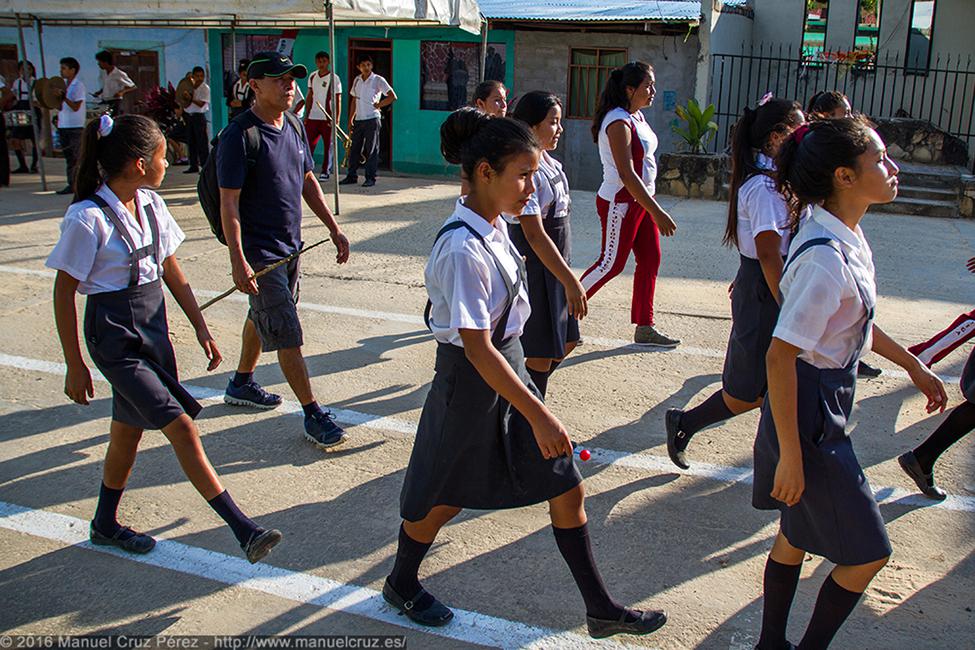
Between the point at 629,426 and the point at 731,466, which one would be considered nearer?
the point at 731,466

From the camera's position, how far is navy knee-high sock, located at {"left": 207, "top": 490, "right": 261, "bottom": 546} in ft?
10.5

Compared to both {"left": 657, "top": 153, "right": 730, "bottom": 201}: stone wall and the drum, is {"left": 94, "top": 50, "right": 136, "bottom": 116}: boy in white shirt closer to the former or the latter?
the drum

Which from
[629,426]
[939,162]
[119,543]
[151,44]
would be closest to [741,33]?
[939,162]

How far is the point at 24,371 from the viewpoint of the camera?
17.6ft

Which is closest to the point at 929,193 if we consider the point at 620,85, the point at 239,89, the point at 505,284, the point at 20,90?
the point at 620,85

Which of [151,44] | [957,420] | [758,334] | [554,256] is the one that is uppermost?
[151,44]

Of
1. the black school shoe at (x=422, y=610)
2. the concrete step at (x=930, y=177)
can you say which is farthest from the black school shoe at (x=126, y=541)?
the concrete step at (x=930, y=177)

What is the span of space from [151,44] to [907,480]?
605 inches

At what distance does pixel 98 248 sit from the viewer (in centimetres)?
317

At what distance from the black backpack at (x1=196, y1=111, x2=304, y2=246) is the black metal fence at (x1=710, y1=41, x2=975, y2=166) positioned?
1042 cm

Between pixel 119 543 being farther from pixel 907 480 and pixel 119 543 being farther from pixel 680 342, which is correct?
pixel 680 342

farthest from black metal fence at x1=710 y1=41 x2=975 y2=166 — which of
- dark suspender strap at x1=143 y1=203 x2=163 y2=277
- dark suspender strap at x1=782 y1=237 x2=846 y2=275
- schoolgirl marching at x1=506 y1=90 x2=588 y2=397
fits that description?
dark suspender strap at x1=782 y1=237 x2=846 y2=275

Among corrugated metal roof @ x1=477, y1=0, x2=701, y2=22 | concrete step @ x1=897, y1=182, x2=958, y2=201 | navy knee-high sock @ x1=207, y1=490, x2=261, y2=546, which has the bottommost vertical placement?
navy knee-high sock @ x1=207, y1=490, x2=261, y2=546

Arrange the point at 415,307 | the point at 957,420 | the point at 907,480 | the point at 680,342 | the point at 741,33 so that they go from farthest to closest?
the point at 741,33 < the point at 415,307 < the point at 680,342 < the point at 907,480 < the point at 957,420
